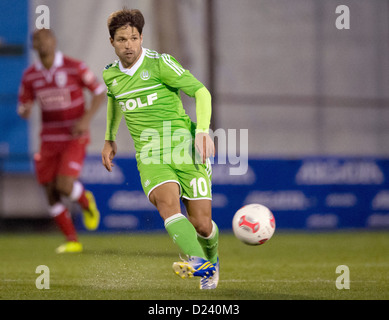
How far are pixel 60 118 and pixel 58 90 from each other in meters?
0.34

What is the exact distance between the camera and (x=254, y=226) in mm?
5652

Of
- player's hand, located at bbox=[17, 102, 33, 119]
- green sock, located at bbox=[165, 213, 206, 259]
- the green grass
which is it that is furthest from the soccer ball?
player's hand, located at bbox=[17, 102, 33, 119]

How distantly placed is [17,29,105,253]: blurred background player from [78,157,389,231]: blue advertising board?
2075 mm

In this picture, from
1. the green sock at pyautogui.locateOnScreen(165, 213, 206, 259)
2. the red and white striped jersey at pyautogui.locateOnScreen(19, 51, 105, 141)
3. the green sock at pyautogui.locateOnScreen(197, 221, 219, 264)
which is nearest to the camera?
the green sock at pyautogui.locateOnScreen(165, 213, 206, 259)

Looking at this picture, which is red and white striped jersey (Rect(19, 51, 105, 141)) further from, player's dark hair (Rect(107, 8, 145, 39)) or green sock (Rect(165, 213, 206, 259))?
green sock (Rect(165, 213, 206, 259))

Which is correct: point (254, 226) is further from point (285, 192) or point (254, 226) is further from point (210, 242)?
point (285, 192)

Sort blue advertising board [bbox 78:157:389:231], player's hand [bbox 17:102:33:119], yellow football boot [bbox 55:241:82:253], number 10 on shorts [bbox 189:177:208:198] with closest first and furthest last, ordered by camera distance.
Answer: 1. number 10 on shorts [bbox 189:177:208:198]
2. yellow football boot [bbox 55:241:82:253]
3. player's hand [bbox 17:102:33:119]
4. blue advertising board [bbox 78:157:389:231]

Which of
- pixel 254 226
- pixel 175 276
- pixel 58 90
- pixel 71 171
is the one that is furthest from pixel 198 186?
pixel 58 90

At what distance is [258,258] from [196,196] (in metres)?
2.99

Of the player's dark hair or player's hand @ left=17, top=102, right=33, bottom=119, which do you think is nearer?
the player's dark hair

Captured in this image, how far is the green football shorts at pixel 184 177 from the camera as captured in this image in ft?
17.2

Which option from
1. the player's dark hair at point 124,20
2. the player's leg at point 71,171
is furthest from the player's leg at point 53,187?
the player's dark hair at point 124,20

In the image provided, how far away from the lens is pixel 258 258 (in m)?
8.16

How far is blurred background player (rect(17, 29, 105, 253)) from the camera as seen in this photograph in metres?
8.86
